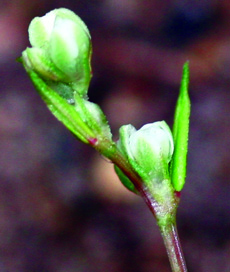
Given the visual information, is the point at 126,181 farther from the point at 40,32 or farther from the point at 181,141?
the point at 40,32

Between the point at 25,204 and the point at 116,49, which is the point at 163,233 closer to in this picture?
the point at 25,204

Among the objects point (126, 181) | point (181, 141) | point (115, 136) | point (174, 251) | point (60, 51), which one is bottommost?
point (174, 251)

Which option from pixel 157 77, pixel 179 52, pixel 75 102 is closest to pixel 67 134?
pixel 157 77

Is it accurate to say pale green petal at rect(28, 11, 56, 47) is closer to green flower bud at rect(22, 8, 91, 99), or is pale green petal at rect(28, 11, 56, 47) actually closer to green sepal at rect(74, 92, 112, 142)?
green flower bud at rect(22, 8, 91, 99)

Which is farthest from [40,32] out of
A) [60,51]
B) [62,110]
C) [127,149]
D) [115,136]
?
[115,136]

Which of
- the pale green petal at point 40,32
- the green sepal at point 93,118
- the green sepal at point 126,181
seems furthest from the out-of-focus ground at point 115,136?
the pale green petal at point 40,32
